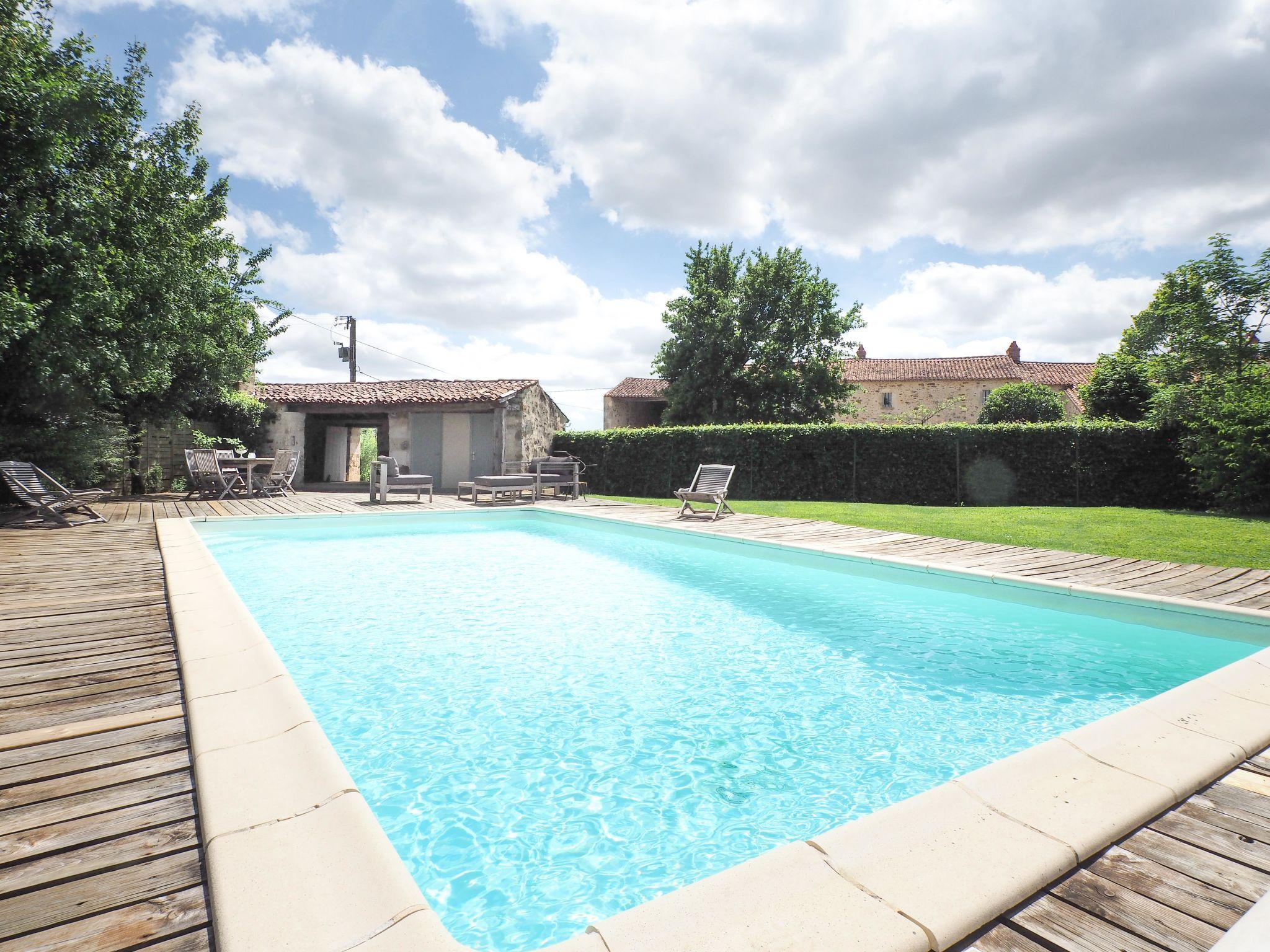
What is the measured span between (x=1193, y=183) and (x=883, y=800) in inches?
488

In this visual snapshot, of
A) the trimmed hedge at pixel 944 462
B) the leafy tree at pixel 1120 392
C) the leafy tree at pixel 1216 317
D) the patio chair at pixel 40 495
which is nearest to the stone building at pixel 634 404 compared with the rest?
the trimmed hedge at pixel 944 462

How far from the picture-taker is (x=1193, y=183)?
32.1ft

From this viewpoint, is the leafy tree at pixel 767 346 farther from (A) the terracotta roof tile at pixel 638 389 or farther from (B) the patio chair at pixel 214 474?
(B) the patio chair at pixel 214 474

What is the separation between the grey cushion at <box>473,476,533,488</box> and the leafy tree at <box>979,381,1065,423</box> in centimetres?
1963

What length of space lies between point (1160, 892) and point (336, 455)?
2522 centimetres

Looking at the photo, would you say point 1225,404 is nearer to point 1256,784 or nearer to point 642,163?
point 642,163

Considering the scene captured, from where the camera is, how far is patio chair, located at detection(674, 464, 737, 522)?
34.5 ft

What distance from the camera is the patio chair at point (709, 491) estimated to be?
10516 mm

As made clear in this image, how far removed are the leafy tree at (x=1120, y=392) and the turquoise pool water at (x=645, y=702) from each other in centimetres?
1540

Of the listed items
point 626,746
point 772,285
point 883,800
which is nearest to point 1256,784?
point 883,800

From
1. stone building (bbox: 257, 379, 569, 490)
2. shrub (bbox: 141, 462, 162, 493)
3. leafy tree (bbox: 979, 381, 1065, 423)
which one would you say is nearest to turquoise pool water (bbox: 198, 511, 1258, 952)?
shrub (bbox: 141, 462, 162, 493)

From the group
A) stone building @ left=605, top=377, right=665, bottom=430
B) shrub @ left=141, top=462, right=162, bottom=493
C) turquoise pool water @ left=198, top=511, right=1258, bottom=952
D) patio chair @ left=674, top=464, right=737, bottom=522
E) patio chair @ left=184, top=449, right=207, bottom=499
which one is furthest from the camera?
stone building @ left=605, top=377, right=665, bottom=430

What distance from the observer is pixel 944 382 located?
33312 mm

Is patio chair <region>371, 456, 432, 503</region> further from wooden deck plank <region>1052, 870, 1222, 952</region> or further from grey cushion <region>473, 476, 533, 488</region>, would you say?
wooden deck plank <region>1052, 870, 1222, 952</region>
